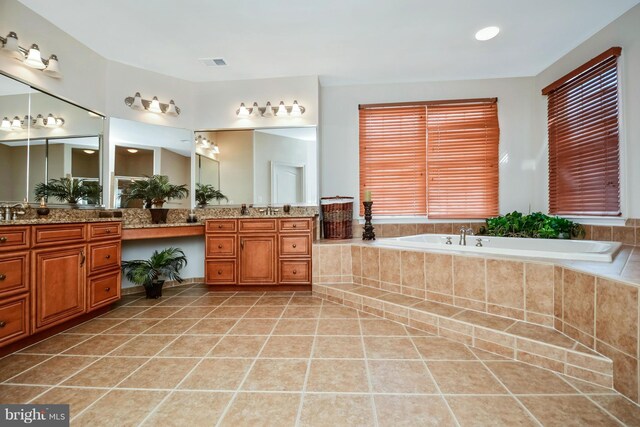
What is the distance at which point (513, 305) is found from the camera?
1899 millimetres

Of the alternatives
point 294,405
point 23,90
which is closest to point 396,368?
point 294,405

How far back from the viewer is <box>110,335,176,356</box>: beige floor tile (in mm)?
1777

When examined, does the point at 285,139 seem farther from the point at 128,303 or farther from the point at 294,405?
the point at 294,405

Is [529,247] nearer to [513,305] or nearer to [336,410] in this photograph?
[513,305]

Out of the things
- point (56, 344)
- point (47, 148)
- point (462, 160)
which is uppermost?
point (462, 160)

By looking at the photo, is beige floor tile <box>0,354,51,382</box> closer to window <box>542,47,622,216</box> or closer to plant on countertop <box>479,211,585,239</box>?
plant on countertop <box>479,211,585,239</box>

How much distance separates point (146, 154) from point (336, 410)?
333 centimetres

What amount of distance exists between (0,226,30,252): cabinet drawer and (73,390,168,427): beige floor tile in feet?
3.68

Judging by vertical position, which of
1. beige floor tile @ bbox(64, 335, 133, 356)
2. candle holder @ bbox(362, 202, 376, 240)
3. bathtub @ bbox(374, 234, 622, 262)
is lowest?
A: beige floor tile @ bbox(64, 335, 133, 356)

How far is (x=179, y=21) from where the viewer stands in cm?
253

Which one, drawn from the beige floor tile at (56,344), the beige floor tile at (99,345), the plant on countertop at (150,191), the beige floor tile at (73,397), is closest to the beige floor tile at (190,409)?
the beige floor tile at (73,397)

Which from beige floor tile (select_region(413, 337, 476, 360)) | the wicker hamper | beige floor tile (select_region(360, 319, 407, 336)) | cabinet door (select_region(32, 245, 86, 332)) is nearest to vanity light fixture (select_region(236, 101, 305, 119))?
the wicker hamper

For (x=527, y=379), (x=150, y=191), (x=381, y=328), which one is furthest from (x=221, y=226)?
(x=527, y=379)

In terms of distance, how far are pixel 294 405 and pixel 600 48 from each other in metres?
3.86
